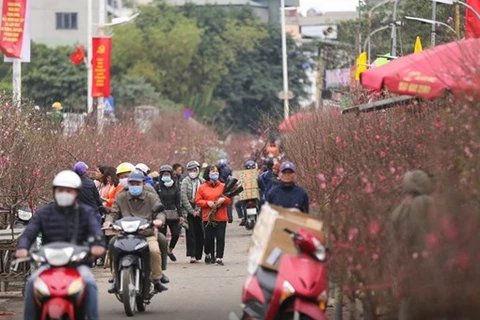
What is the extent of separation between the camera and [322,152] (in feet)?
69.4

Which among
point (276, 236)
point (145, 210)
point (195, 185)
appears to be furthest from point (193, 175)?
point (276, 236)

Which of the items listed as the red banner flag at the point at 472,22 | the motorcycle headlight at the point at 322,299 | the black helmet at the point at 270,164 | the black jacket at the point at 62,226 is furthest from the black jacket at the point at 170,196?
the motorcycle headlight at the point at 322,299

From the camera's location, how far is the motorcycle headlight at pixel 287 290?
43.9 feet

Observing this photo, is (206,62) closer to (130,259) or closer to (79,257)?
(130,259)

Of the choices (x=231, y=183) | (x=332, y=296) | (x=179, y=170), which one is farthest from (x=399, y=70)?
(x=179, y=170)

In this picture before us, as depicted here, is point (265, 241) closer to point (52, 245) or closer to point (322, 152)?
point (52, 245)

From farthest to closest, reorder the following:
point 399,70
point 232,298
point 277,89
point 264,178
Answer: point 277,89 < point 264,178 < point 232,298 < point 399,70

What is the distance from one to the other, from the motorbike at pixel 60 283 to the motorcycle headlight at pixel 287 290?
1.77 meters

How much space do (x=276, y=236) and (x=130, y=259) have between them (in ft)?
14.1

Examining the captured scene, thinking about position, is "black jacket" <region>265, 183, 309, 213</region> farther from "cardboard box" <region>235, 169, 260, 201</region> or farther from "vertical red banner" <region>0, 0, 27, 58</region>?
"cardboard box" <region>235, 169, 260, 201</region>

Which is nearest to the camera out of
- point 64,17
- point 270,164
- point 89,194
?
point 89,194

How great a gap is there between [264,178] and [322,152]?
15021mm

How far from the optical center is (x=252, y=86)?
103m

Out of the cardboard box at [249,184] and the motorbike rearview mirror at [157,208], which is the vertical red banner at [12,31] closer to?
the cardboard box at [249,184]
